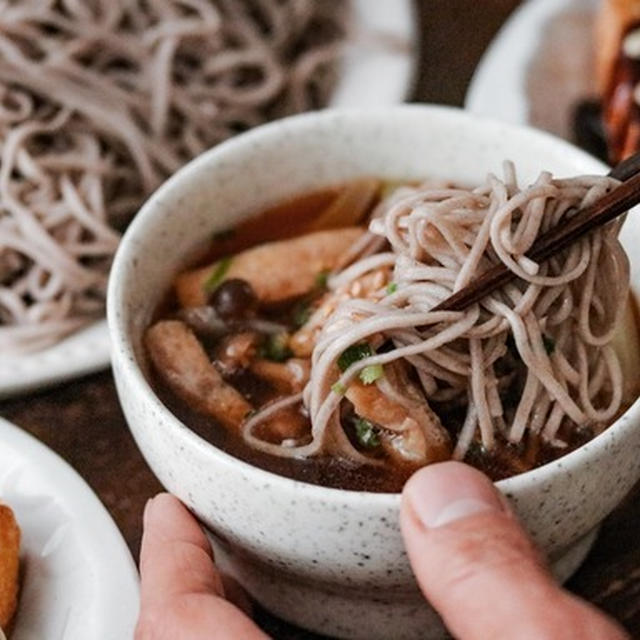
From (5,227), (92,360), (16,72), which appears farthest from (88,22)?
(92,360)

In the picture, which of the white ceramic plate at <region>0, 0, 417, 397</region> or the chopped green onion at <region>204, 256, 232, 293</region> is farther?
the white ceramic plate at <region>0, 0, 417, 397</region>

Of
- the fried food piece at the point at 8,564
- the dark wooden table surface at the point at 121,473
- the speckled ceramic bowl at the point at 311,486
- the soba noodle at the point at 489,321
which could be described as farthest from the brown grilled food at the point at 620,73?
the fried food piece at the point at 8,564

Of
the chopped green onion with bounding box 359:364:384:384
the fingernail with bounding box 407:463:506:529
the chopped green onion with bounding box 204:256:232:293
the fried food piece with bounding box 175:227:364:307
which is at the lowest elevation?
the chopped green onion with bounding box 204:256:232:293

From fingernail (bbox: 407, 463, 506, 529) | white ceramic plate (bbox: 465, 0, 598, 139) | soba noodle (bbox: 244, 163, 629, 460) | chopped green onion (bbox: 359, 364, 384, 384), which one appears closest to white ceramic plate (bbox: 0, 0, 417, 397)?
white ceramic plate (bbox: 465, 0, 598, 139)

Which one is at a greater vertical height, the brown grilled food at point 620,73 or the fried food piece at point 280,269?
the brown grilled food at point 620,73

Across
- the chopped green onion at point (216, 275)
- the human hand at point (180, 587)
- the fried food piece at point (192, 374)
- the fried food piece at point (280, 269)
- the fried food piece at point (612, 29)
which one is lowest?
the human hand at point (180, 587)

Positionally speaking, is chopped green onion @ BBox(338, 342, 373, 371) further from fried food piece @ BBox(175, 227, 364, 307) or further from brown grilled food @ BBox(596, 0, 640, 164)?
brown grilled food @ BBox(596, 0, 640, 164)

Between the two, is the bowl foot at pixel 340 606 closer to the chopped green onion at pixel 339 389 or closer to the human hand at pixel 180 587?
the human hand at pixel 180 587
